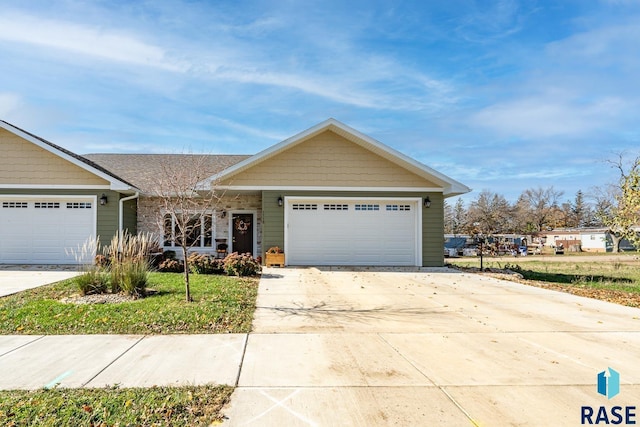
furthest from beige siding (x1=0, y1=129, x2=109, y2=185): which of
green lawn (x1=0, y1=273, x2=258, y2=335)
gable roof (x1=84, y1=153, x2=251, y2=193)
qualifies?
green lawn (x1=0, y1=273, x2=258, y2=335)

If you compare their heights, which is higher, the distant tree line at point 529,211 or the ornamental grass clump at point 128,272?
the distant tree line at point 529,211

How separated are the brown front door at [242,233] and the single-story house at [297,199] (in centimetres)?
164

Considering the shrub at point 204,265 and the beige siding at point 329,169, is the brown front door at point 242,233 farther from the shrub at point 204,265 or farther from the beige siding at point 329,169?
the shrub at point 204,265

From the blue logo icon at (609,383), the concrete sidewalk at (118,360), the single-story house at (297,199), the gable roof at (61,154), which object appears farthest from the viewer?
the single-story house at (297,199)

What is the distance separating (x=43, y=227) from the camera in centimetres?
1450

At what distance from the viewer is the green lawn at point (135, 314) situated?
5973 millimetres

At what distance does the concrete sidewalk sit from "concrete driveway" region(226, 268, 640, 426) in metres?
0.36

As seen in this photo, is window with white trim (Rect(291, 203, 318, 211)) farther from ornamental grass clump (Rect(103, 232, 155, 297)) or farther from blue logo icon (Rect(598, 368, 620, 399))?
blue logo icon (Rect(598, 368, 620, 399))

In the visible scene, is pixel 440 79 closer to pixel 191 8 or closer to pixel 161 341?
pixel 191 8

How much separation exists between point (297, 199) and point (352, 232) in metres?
2.41

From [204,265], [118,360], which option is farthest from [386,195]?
[118,360]

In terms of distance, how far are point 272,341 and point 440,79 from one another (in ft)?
46.9

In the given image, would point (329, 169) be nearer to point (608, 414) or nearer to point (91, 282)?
point (91, 282)

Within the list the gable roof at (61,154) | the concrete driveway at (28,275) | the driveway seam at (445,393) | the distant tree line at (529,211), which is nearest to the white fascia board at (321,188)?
the gable roof at (61,154)
